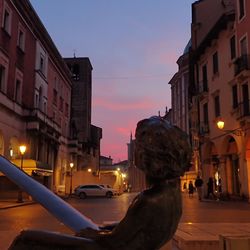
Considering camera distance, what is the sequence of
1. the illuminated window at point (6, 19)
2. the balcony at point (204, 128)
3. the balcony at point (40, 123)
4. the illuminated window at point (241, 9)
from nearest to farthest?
the illuminated window at point (241, 9) → the illuminated window at point (6, 19) → the balcony at point (40, 123) → the balcony at point (204, 128)

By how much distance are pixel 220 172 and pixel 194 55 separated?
11657 millimetres

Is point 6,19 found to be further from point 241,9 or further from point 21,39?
point 241,9

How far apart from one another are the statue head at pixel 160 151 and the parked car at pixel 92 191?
141ft

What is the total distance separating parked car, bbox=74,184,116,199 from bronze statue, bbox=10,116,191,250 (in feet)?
140

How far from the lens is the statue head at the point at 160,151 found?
2.33 meters

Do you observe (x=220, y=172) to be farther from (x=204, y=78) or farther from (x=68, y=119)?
(x=68, y=119)

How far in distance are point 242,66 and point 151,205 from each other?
27.2 metres

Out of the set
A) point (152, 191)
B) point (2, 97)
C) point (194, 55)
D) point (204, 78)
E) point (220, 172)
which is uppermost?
point (194, 55)

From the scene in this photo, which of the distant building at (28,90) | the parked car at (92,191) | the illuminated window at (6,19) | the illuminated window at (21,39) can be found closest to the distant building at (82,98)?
the distant building at (28,90)

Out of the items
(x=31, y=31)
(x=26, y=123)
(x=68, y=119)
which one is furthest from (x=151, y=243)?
(x=68, y=119)

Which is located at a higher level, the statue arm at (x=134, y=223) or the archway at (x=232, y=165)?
the archway at (x=232, y=165)

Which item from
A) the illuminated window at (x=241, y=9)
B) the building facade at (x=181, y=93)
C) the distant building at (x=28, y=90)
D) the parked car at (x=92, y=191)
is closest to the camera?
the illuminated window at (x=241, y=9)

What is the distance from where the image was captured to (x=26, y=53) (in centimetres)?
3747

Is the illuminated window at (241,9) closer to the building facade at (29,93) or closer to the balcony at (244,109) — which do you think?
the balcony at (244,109)
